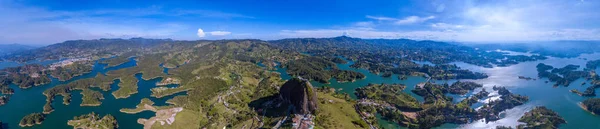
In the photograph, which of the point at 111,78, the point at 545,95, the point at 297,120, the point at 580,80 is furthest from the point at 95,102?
the point at 580,80

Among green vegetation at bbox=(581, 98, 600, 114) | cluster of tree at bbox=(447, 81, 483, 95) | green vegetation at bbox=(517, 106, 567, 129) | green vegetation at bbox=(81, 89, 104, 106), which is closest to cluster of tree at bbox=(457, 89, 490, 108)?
cluster of tree at bbox=(447, 81, 483, 95)

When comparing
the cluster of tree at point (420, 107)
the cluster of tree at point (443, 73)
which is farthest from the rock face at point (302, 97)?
the cluster of tree at point (443, 73)

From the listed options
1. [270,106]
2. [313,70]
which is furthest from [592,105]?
[313,70]

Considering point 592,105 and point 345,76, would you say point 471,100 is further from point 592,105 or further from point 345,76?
point 345,76

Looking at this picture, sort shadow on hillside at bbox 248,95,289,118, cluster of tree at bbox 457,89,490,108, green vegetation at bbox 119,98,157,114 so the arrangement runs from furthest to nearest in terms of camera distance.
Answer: cluster of tree at bbox 457,89,490,108, green vegetation at bbox 119,98,157,114, shadow on hillside at bbox 248,95,289,118

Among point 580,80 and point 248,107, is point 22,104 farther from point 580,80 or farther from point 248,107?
point 580,80

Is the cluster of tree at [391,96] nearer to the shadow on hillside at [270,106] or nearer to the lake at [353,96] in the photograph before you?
the lake at [353,96]

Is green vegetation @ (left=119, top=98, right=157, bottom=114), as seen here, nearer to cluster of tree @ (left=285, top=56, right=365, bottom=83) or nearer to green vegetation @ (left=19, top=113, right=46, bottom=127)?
green vegetation @ (left=19, top=113, right=46, bottom=127)
